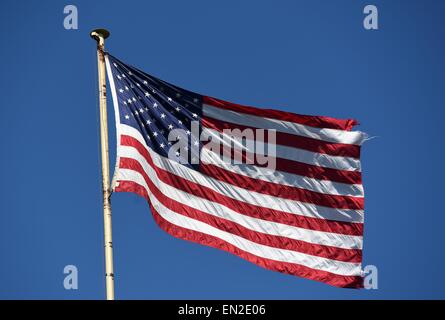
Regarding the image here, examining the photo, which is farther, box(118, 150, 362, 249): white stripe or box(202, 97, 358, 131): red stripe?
box(202, 97, 358, 131): red stripe

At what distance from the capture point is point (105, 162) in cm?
1766

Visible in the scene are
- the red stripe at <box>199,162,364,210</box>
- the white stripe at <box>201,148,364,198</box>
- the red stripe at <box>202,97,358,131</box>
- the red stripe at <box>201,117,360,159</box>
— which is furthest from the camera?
the red stripe at <box>201,117,360,159</box>

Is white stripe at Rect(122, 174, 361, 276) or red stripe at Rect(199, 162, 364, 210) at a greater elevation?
red stripe at Rect(199, 162, 364, 210)

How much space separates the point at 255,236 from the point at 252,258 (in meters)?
0.54

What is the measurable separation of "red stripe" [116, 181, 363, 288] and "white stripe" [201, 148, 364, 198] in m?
1.81

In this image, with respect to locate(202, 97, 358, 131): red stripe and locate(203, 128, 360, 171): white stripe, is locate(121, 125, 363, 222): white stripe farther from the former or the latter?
locate(202, 97, 358, 131): red stripe

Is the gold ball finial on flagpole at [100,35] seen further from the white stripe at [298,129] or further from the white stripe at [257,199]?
the white stripe at [298,129]

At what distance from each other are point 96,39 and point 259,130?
15.0ft

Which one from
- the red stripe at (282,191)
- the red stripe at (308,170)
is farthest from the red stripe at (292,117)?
the red stripe at (282,191)

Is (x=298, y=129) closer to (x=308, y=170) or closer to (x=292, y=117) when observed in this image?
(x=292, y=117)

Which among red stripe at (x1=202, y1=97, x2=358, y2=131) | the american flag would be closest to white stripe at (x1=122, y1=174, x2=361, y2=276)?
the american flag

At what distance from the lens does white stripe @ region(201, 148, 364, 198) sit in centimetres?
2106

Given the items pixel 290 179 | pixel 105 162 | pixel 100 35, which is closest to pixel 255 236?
pixel 290 179
